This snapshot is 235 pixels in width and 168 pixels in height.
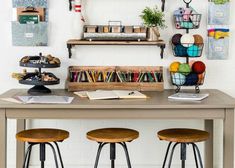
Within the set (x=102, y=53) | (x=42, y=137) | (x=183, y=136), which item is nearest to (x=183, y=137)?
(x=183, y=136)

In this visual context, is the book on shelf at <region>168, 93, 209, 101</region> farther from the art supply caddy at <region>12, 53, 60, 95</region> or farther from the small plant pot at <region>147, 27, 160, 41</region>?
the art supply caddy at <region>12, 53, 60, 95</region>

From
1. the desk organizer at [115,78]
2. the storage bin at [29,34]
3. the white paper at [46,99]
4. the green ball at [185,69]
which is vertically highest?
the storage bin at [29,34]

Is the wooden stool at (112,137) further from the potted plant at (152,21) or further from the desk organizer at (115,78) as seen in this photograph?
the potted plant at (152,21)

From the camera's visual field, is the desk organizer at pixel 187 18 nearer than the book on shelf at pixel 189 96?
No

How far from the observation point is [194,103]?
310 centimetres

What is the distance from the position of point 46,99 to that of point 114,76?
2.30ft

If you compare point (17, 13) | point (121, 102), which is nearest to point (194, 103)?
point (121, 102)

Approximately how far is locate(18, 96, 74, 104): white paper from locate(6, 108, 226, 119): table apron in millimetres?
53

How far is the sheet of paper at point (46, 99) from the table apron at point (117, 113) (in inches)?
2.1

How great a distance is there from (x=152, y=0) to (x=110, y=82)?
0.73 metres

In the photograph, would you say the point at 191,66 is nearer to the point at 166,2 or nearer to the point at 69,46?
the point at 166,2

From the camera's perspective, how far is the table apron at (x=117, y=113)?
3.06 meters

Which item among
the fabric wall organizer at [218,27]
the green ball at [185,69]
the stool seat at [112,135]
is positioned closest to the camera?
the stool seat at [112,135]

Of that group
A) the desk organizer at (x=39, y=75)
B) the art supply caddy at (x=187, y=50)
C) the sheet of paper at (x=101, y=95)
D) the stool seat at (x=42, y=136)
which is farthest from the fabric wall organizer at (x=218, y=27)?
the stool seat at (x=42, y=136)
